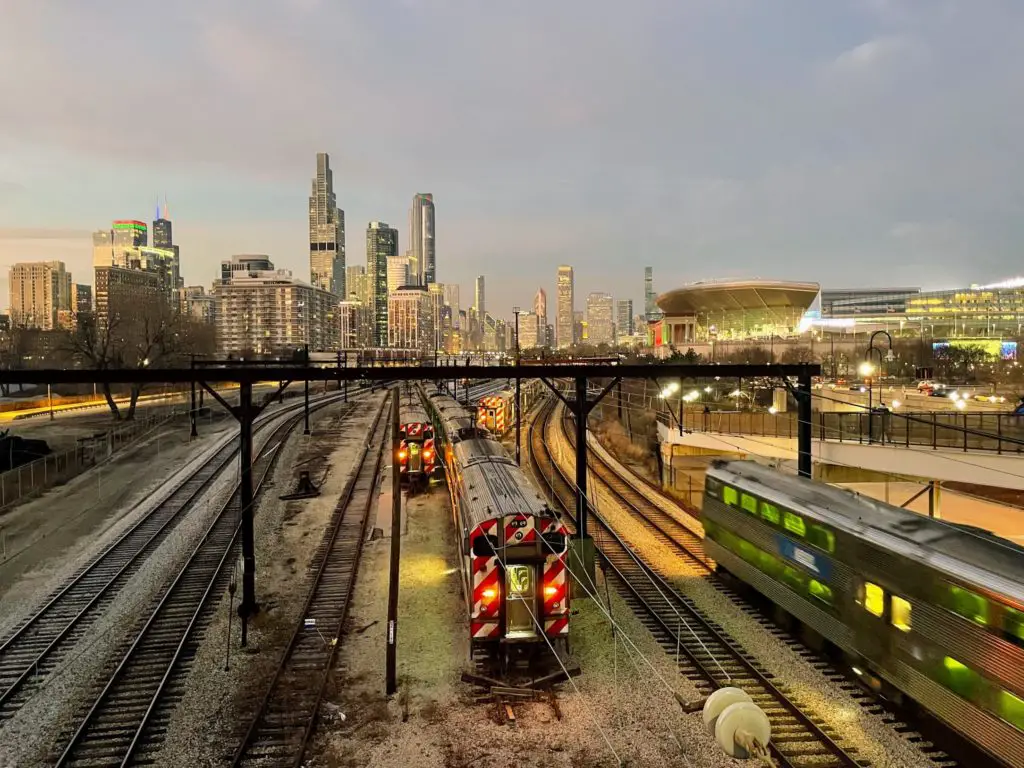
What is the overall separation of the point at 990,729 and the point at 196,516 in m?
26.4

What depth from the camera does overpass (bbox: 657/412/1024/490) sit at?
22.5m

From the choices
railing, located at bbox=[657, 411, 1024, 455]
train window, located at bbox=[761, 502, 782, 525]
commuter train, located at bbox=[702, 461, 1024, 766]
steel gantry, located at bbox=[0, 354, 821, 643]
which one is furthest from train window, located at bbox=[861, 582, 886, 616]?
railing, located at bbox=[657, 411, 1024, 455]

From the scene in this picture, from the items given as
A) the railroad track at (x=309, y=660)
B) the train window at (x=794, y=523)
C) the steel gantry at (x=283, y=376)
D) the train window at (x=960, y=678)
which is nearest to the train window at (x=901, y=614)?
the train window at (x=960, y=678)

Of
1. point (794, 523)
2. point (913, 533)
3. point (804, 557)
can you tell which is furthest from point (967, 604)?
point (794, 523)

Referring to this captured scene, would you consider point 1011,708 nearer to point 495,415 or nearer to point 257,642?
point 257,642

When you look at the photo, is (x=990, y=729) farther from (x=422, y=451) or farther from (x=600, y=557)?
(x=422, y=451)

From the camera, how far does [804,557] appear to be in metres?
13.2

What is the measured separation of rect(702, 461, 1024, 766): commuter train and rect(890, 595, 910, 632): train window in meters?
0.02

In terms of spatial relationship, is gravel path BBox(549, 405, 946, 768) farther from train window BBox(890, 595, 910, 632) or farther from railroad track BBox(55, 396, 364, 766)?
railroad track BBox(55, 396, 364, 766)

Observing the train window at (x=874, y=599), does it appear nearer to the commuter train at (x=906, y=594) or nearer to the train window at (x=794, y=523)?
the commuter train at (x=906, y=594)

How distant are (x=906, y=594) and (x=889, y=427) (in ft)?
62.4

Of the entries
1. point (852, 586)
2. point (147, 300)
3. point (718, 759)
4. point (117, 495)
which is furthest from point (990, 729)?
point (147, 300)

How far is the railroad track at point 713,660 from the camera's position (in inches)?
397

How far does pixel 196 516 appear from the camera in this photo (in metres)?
25.7
